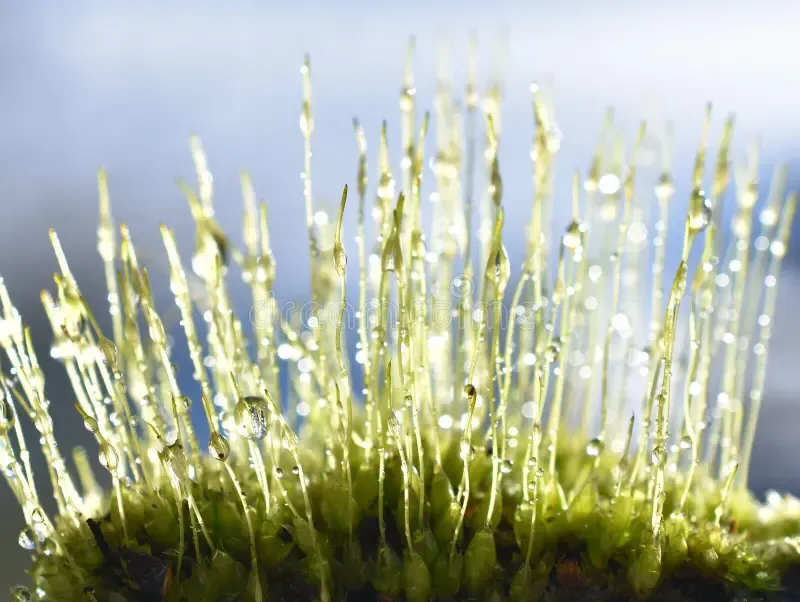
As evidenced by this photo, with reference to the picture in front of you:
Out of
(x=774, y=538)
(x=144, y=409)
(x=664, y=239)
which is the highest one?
(x=664, y=239)

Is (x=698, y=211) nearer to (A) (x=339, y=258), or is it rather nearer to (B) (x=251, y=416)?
(A) (x=339, y=258)

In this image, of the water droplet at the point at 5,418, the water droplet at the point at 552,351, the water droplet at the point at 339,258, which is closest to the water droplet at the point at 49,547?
the water droplet at the point at 5,418

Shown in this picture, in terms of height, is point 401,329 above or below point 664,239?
below

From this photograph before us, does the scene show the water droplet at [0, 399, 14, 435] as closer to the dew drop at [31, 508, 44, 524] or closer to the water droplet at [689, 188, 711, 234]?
the dew drop at [31, 508, 44, 524]

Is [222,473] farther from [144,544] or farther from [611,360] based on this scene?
[611,360]

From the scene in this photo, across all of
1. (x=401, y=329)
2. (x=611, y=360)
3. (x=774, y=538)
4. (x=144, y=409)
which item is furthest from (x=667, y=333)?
(x=144, y=409)

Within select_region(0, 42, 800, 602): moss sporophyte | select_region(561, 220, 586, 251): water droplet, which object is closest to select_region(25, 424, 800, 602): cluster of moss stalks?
select_region(0, 42, 800, 602): moss sporophyte

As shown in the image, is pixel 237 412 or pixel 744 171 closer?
pixel 237 412
